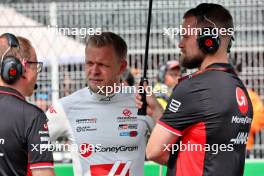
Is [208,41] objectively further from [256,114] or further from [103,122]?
[256,114]

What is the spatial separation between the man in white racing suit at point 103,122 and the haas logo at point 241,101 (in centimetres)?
99

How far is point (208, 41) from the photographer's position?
372cm

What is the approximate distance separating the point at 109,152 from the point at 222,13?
1256 millimetres

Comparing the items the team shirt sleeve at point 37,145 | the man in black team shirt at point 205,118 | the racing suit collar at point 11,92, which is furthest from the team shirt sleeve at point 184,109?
the racing suit collar at point 11,92

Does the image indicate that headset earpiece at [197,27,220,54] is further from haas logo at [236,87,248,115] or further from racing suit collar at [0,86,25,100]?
racing suit collar at [0,86,25,100]

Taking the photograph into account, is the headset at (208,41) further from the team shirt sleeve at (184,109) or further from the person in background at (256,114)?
the person in background at (256,114)

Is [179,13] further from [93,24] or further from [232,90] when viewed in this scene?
[232,90]

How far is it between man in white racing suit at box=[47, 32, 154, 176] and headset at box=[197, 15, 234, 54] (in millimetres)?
961

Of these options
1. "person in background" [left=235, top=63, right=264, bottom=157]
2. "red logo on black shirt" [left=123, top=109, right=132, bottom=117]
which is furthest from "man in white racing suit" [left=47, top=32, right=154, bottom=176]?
"person in background" [left=235, top=63, right=264, bottom=157]

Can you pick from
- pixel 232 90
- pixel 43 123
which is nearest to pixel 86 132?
pixel 43 123

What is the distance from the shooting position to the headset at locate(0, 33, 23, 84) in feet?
11.9

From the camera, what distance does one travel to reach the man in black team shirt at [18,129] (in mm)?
3643

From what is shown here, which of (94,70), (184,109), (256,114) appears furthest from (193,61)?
(256,114)

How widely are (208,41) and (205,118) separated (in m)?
0.41
